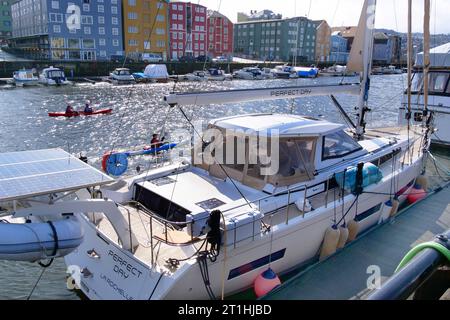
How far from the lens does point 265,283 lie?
6914 millimetres

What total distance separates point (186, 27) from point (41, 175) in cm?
7561

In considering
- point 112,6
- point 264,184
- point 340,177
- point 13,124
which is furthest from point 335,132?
point 112,6

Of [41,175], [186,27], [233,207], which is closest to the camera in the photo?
[41,175]

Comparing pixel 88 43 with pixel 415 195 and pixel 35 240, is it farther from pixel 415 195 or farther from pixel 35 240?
pixel 35 240

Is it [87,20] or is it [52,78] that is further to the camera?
[87,20]

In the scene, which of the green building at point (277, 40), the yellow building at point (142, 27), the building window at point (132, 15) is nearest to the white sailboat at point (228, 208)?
the yellow building at point (142, 27)

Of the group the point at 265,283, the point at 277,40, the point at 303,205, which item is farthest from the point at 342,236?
the point at 277,40

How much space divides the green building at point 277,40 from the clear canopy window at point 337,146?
92.9 m

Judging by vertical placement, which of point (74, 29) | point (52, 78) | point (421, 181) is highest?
point (74, 29)

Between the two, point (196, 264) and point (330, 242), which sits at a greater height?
point (196, 264)

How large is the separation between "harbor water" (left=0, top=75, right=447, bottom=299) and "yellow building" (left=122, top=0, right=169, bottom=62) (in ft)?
77.6

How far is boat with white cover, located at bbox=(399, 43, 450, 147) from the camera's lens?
1991 cm

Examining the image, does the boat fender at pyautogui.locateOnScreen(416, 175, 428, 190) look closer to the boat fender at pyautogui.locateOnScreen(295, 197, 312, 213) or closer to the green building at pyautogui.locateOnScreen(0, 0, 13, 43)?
the boat fender at pyautogui.locateOnScreen(295, 197, 312, 213)
